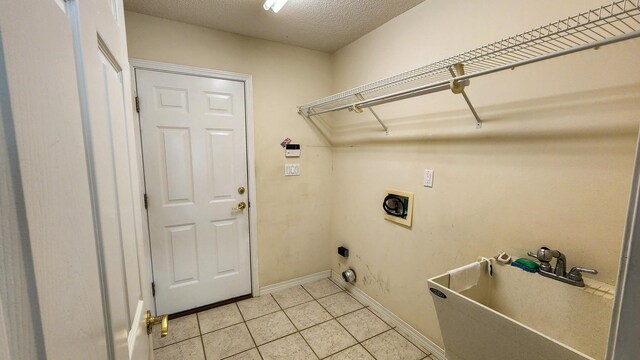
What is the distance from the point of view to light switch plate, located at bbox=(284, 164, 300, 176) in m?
2.58

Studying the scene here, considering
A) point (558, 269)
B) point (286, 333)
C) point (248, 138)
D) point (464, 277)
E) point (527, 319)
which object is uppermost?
point (248, 138)

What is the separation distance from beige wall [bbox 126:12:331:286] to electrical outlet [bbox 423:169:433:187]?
47.1 inches

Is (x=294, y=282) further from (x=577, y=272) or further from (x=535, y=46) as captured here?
(x=535, y=46)

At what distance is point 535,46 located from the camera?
4.05ft

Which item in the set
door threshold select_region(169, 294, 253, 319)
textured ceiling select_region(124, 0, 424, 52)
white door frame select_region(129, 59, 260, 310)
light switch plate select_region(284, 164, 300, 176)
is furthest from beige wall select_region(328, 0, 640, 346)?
door threshold select_region(169, 294, 253, 319)

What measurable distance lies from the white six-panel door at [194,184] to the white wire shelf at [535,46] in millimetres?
1162

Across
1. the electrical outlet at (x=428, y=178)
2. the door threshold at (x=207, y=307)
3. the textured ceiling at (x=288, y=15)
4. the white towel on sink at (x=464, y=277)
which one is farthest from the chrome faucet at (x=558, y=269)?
the door threshold at (x=207, y=307)

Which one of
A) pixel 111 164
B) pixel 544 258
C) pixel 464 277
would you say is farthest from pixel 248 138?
pixel 544 258

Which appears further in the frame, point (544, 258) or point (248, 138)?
point (248, 138)

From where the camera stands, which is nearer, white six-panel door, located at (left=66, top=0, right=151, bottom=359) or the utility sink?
white six-panel door, located at (left=66, top=0, right=151, bottom=359)

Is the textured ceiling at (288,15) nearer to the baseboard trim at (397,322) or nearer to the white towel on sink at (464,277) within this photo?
the white towel on sink at (464,277)

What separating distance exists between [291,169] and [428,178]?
1332 millimetres

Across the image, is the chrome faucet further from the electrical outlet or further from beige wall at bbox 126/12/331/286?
beige wall at bbox 126/12/331/286

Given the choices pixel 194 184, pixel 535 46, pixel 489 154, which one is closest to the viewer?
pixel 535 46
